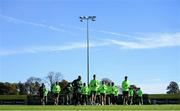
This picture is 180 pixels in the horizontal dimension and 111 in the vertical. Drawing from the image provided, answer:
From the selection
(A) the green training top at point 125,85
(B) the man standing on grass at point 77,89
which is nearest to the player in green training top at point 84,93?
(B) the man standing on grass at point 77,89

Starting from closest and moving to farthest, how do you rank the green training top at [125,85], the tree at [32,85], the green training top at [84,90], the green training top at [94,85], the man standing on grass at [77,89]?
the man standing on grass at [77,89], the green training top at [94,85], the green training top at [125,85], the green training top at [84,90], the tree at [32,85]

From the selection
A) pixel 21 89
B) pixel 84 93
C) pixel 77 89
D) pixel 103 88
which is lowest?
pixel 84 93

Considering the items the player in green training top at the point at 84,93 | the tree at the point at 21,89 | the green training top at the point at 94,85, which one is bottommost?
the player in green training top at the point at 84,93

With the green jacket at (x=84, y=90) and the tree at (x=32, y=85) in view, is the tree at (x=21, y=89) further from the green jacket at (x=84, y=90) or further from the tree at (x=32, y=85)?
the green jacket at (x=84, y=90)

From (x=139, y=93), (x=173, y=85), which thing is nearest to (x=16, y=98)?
(x=139, y=93)

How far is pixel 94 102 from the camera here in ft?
101

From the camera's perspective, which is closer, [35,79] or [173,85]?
[35,79]

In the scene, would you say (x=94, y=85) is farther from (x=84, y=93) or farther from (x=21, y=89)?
(x=21, y=89)

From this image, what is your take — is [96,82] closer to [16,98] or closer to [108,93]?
[108,93]

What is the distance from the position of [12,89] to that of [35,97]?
6166cm

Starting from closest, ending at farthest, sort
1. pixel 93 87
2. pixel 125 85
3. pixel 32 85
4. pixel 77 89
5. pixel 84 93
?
pixel 93 87, pixel 77 89, pixel 125 85, pixel 84 93, pixel 32 85

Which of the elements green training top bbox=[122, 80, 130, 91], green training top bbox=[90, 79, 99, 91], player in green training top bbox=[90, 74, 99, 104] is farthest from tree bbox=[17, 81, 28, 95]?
green training top bbox=[90, 79, 99, 91]

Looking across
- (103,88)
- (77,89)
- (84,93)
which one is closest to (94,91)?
(77,89)

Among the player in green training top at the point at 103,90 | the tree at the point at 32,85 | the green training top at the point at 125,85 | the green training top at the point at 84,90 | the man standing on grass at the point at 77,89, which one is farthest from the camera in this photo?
the tree at the point at 32,85
